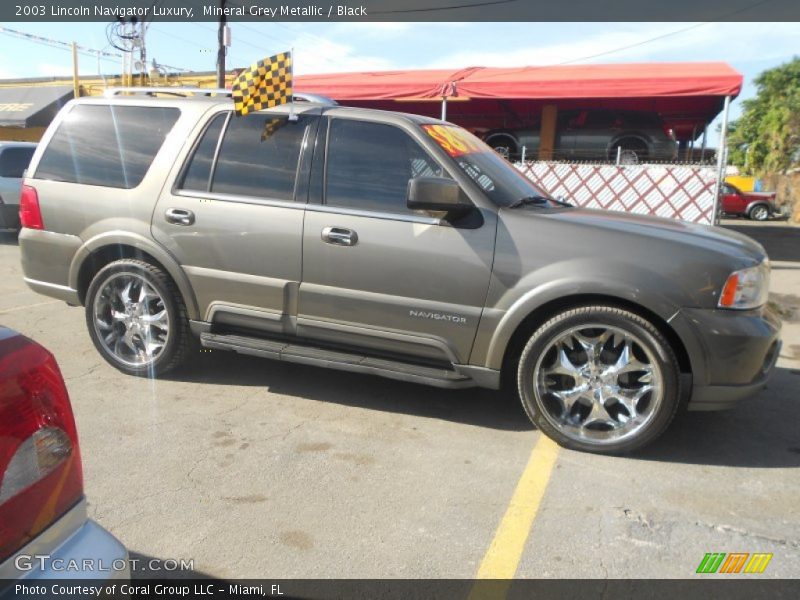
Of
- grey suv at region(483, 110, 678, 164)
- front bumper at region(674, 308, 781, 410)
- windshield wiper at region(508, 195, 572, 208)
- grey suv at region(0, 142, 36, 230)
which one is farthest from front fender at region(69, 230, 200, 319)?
grey suv at region(483, 110, 678, 164)

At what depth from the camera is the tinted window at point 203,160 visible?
413 cm

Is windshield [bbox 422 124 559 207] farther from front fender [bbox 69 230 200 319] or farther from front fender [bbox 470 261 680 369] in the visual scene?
front fender [bbox 69 230 200 319]

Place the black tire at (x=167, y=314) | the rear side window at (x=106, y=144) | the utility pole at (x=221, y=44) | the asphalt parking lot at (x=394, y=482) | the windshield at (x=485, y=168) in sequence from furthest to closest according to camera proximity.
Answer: the utility pole at (x=221, y=44), the rear side window at (x=106, y=144), the black tire at (x=167, y=314), the windshield at (x=485, y=168), the asphalt parking lot at (x=394, y=482)

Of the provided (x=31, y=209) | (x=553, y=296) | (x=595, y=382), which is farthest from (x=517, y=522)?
(x=31, y=209)

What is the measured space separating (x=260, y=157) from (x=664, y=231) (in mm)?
2514

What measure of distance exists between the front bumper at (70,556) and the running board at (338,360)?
220cm

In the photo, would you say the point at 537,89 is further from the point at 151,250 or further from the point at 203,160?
the point at 151,250

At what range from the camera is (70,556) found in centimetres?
145

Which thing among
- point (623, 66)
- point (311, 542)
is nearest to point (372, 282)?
point (311, 542)

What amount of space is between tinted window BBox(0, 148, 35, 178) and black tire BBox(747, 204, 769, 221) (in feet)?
81.5

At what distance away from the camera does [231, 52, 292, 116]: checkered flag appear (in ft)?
13.4

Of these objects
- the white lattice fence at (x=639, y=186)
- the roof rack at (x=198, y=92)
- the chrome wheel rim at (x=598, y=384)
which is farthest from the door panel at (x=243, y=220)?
the white lattice fence at (x=639, y=186)

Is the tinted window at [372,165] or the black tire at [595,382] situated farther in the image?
the tinted window at [372,165]

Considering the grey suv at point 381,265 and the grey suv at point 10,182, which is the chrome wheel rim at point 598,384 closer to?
the grey suv at point 381,265
